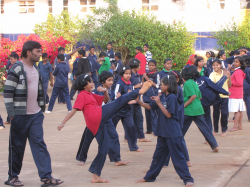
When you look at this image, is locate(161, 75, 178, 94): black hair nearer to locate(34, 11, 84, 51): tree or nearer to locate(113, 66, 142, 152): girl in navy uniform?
locate(113, 66, 142, 152): girl in navy uniform

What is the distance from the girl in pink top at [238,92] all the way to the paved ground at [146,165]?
0.53m

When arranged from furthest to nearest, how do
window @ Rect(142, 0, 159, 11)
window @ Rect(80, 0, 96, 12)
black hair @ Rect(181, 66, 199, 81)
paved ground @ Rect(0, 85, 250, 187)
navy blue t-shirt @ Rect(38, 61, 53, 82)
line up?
window @ Rect(80, 0, 96, 12), window @ Rect(142, 0, 159, 11), navy blue t-shirt @ Rect(38, 61, 53, 82), black hair @ Rect(181, 66, 199, 81), paved ground @ Rect(0, 85, 250, 187)

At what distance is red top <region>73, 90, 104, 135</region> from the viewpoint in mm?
4762

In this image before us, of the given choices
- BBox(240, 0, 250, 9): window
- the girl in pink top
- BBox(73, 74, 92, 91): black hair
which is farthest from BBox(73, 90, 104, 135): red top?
BBox(240, 0, 250, 9): window

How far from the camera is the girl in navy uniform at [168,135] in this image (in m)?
4.57

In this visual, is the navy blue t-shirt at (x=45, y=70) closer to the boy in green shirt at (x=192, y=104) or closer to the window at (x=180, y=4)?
the boy in green shirt at (x=192, y=104)

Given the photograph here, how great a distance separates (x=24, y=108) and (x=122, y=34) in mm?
14843

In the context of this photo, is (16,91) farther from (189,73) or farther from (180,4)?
(180,4)

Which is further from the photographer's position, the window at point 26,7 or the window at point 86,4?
the window at point 26,7

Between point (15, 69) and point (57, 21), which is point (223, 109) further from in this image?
point (57, 21)

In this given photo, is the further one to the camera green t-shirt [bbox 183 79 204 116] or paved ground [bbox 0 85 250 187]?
green t-shirt [bbox 183 79 204 116]

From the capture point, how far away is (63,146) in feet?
23.0

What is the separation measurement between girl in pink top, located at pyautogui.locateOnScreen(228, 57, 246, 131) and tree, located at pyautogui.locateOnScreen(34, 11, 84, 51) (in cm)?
1625

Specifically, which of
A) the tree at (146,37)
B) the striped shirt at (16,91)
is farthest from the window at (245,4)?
the striped shirt at (16,91)
